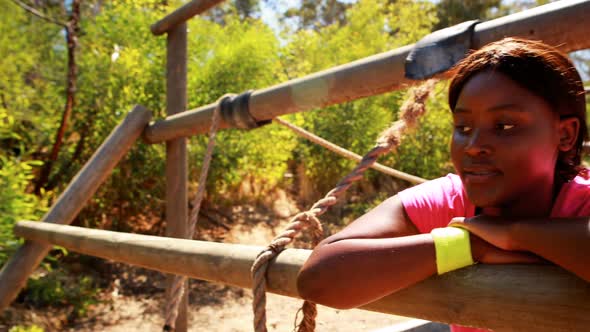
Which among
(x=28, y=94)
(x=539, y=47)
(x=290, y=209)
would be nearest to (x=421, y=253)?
(x=539, y=47)

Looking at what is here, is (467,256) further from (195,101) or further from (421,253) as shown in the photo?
(195,101)

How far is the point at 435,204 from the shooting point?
2.94 ft

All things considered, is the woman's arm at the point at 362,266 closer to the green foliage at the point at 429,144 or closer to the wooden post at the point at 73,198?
the wooden post at the point at 73,198

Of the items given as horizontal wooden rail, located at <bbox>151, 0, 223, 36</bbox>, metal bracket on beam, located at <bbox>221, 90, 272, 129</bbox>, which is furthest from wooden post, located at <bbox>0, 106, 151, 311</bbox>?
metal bracket on beam, located at <bbox>221, 90, 272, 129</bbox>

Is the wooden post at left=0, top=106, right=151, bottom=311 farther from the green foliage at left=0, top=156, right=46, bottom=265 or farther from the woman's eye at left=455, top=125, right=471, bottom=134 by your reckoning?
the woman's eye at left=455, top=125, right=471, bottom=134

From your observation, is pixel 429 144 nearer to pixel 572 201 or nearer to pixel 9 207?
pixel 9 207

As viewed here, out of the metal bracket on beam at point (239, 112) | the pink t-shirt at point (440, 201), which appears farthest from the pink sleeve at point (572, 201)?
the metal bracket on beam at point (239, 112)

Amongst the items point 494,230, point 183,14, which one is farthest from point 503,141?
point 183,14

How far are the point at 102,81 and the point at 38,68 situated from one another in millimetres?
741

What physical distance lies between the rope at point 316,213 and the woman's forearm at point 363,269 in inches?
4.0

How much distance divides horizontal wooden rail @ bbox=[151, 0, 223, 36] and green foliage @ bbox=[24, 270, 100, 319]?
6.90 feet

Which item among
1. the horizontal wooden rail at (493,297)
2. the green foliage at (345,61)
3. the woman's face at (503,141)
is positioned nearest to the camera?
the horizontal wooden rail at (493,297)

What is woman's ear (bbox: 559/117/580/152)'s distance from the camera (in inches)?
28.8

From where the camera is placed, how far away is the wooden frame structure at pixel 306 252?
0.57 metres
